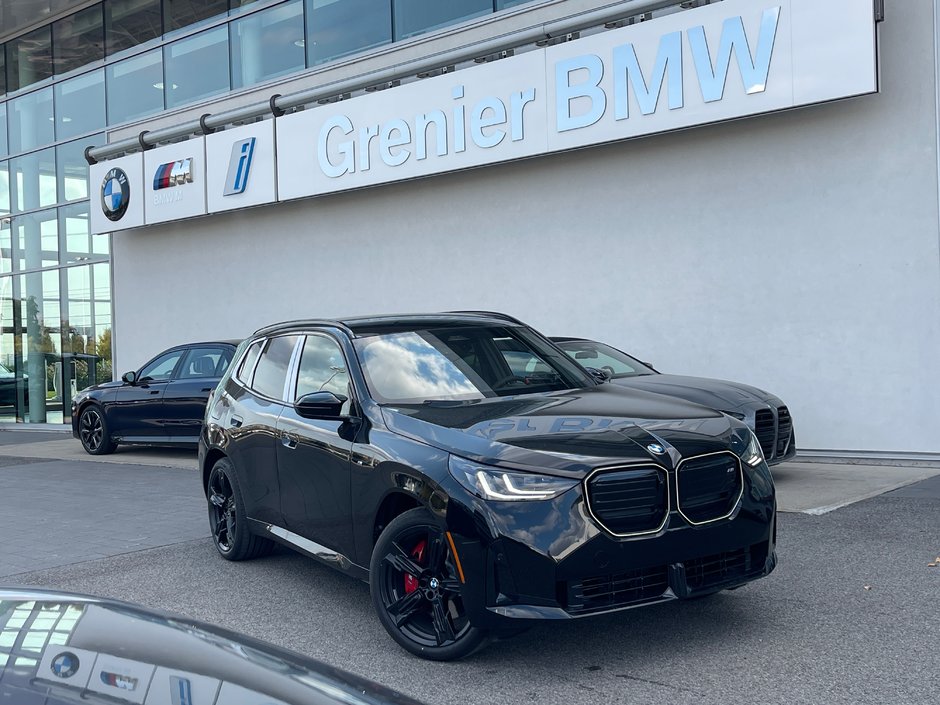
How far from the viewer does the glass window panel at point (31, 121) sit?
23.0 m

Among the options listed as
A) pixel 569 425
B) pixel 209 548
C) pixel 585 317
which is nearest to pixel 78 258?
pixel 585 317

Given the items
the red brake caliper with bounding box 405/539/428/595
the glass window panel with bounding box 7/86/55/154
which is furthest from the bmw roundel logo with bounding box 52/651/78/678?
the glass window panel with bounding box 7/86/55/154

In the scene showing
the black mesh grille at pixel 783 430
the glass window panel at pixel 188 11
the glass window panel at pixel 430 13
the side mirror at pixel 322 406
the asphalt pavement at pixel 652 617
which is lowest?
the asphalt pavement at pixel 652 617

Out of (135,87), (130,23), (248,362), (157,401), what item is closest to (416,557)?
(248,362)

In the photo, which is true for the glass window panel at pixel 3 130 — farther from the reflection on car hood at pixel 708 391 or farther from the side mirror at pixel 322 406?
the side mirror at pixel 322 406

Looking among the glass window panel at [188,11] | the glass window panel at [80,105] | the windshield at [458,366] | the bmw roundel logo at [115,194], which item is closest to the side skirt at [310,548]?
the windshield at [458,366]

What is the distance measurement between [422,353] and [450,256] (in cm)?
927

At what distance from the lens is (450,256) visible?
14875mm

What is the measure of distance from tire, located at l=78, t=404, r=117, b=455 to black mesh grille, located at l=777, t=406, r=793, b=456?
1027 centimetres

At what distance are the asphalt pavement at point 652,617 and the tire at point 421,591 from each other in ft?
0.39

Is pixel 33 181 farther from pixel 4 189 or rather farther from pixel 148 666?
pixel 148 666

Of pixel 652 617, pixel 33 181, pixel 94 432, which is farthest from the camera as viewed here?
pixel 33 181

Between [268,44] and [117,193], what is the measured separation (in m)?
4.46

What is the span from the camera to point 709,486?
15.0 ft
